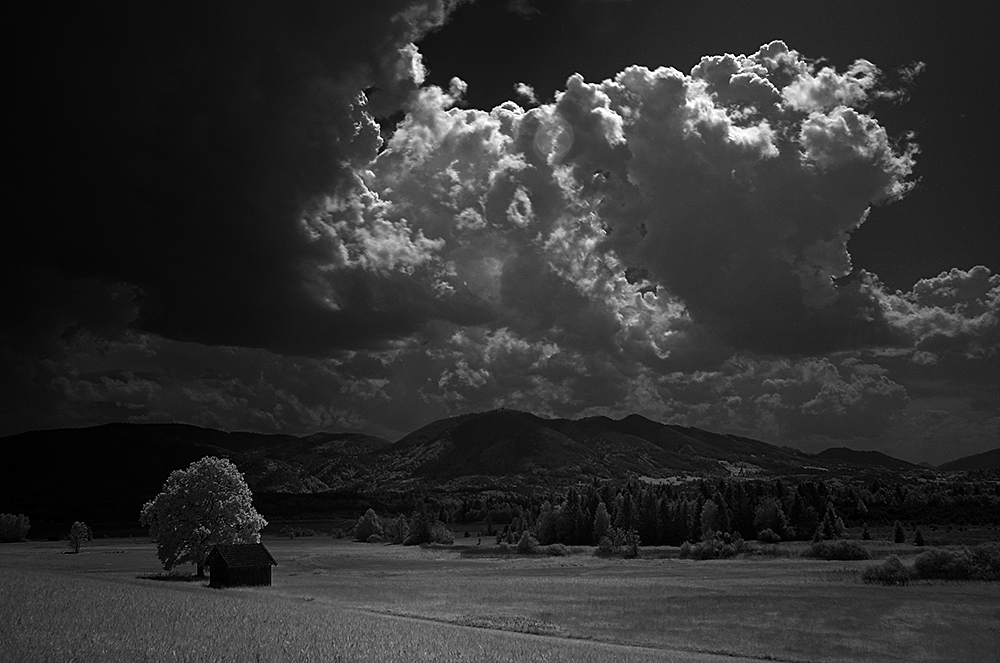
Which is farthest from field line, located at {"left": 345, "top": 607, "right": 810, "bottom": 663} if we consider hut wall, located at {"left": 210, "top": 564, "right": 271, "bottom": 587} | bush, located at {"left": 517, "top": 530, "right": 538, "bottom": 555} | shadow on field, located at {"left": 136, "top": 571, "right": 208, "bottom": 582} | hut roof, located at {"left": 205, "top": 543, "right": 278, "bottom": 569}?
bush, located at {"left": 517, "top": 530, "right": 538, "bottom": 555}

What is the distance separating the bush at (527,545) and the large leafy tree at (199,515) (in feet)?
232

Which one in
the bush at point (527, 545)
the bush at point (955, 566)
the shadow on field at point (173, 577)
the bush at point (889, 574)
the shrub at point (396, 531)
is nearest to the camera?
the shadow on field at point (173, 577)

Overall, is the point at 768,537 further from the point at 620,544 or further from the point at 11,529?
the point at 11,529

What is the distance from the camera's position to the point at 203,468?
87.2 m

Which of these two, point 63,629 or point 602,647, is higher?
point 63,629

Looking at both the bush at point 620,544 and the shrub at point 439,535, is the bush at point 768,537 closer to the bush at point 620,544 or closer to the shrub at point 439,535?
the bush at point 620,544

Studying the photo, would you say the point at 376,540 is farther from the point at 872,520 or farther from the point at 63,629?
the point at 63,629

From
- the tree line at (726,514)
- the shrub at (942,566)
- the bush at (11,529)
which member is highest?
the tree line at (726,514)

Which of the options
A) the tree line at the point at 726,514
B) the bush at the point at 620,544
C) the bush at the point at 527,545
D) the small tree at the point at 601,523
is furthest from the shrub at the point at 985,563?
the bush at the point at 527,545

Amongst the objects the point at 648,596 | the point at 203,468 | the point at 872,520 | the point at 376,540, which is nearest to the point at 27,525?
the point at 376,540

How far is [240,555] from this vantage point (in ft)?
247

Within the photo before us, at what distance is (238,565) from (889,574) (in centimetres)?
7281

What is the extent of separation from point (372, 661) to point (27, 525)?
202970 millimetres

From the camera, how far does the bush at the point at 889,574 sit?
84.6 meters
